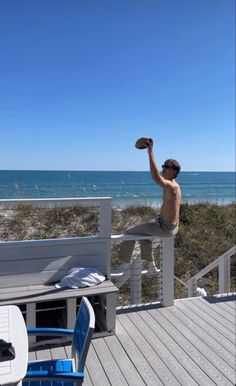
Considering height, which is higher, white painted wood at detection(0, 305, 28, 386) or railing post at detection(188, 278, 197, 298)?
white painted wood at detection(0, 305, 28, 386)

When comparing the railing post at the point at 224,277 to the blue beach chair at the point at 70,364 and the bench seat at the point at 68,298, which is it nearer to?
the bench seat at the point at 68,298

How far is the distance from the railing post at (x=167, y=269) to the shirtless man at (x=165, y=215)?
0.14 metres

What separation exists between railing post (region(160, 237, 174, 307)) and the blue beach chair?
1.96 metres

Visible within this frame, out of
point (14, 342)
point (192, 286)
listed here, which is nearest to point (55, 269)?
point (14, 342)

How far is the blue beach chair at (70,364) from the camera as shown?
1.55m

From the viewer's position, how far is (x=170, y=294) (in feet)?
Result: 12.5

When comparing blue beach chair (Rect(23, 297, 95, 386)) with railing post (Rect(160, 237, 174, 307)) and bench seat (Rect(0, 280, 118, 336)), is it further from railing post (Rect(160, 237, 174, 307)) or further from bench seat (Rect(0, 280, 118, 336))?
railing post (Rect(160, 237, 174, 307))

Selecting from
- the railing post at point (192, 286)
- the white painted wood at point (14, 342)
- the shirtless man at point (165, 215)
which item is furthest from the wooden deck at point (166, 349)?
the white painted wood at point (14, 342)

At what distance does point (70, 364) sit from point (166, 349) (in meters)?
1.26

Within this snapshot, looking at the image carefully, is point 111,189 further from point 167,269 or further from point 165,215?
point 165,215

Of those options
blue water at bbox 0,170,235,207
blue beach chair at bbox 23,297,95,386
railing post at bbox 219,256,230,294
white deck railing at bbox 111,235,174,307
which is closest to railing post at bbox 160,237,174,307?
white deck railing at bbox 111,235,174,307

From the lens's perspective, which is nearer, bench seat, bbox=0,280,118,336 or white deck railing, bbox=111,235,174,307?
bench seat, bbox=0,280,118,336

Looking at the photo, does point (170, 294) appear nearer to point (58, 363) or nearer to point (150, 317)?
point (150, 317)

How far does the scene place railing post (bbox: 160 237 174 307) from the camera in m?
3.78
